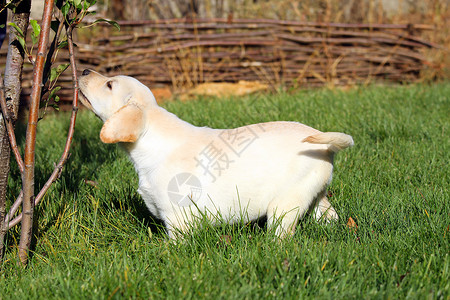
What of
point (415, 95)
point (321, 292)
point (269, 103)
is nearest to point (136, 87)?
point (321, 292)

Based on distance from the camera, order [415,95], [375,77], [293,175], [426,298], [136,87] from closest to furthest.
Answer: [426,298] < [293,175] < [136,87] < [415,95] < [375,77]

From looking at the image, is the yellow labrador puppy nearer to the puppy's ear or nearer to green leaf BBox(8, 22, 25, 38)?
the puppy's ear

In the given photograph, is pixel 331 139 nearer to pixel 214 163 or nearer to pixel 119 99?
pixel 214 163

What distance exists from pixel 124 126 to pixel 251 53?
17.8ft

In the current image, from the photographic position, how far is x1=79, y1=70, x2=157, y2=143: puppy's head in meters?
Result: 2.68

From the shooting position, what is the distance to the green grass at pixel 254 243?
7.20 ft

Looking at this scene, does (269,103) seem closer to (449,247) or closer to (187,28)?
(187,28)

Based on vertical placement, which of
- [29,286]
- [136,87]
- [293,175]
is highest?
[136,87]

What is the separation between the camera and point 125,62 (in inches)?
299

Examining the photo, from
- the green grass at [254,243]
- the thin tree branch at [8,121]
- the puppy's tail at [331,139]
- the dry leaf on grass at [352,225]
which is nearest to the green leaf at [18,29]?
the thin tree branch at [8,121]

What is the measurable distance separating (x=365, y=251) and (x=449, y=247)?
442 mm

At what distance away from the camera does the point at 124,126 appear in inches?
104

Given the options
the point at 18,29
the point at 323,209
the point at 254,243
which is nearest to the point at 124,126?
the point at 18,29

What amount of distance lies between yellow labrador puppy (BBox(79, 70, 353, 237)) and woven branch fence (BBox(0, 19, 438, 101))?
15.8 feet
